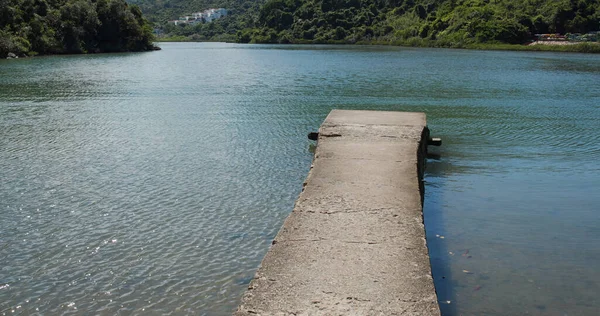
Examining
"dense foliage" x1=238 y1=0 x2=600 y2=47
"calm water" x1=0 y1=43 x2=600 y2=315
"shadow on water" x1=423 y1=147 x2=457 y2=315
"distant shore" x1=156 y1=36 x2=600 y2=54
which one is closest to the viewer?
"shadow on water" x1=423 y1=147 x2=457 y2=315

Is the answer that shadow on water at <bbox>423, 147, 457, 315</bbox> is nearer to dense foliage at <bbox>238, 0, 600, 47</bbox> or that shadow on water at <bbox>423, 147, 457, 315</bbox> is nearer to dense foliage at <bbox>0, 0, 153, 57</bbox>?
dense foliage at <bbox>0, 0, 153, 57</bbox>

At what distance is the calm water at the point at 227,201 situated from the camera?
5.12m

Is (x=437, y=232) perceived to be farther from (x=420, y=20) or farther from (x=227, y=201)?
(x=420, y=20)

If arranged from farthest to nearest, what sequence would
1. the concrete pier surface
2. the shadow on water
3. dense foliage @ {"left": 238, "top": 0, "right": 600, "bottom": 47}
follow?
dense foliage @ {"left": 238, "top": 0, "right": 600, "bottom": 47} < the shadow on water < the concrete pier surface

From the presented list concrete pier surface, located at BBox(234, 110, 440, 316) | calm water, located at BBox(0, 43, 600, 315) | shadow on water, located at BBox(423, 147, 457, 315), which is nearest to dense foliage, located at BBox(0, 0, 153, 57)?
calm water, located at BBox(0, 43, 600, 315)

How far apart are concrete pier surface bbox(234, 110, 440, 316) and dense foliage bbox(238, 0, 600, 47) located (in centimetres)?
6298

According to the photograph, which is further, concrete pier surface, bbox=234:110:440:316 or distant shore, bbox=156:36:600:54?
distant shore, bbox=156:36:600:54

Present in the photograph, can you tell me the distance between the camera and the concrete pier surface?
4.11 meters

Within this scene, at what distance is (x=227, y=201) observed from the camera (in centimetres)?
764

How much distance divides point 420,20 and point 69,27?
52.7 metres

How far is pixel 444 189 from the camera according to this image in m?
8.30

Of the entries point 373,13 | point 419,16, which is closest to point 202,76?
point 419,16

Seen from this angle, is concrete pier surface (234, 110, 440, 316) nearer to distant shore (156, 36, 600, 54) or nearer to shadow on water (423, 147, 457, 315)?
shadow on water (423, 147, 457, 315)

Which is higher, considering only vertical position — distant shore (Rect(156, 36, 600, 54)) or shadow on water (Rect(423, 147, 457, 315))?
shadow on water (Rect(423, 147, 457, 315))
